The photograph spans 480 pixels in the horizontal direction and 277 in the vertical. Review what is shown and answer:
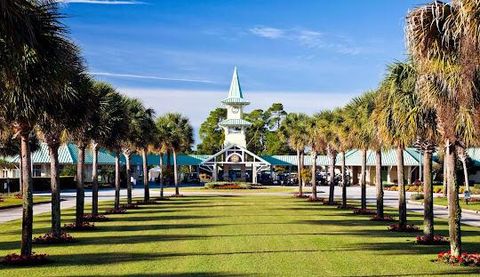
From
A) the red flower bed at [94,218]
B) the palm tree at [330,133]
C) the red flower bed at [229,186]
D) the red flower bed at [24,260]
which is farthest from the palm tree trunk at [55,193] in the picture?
the red flower bed at [229,186]

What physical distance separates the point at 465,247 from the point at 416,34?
9152 mm

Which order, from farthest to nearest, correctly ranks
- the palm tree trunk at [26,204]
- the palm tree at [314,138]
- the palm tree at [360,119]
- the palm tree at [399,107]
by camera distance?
the palm tree at [314,138] → the palm tree at [360,119] → the palm tree at [399,107] → the palm tree trunk at [26,204]

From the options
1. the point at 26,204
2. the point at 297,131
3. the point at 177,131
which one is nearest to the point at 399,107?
the point at 26,204

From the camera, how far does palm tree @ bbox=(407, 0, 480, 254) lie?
973 cm

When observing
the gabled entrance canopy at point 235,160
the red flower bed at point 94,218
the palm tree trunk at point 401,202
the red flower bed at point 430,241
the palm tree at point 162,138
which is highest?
the palm tree at point 162,138

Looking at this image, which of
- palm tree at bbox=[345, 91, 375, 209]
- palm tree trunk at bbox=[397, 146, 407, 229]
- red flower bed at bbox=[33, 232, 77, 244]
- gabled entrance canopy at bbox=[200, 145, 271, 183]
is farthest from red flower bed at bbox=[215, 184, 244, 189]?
red flower bed at bbox=[33, 232, 77, 244]

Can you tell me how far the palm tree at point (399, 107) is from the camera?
749 inches

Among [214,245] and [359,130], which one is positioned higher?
[359,130]

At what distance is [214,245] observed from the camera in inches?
758

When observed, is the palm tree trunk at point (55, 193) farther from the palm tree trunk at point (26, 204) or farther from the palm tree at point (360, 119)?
the palm tree at point (360, 119)

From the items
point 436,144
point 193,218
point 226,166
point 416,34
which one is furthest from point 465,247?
point 226,166

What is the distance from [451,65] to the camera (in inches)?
523

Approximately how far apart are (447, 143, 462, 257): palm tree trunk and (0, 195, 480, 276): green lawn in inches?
30.9

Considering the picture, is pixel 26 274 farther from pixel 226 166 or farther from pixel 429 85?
pixel 226 166
